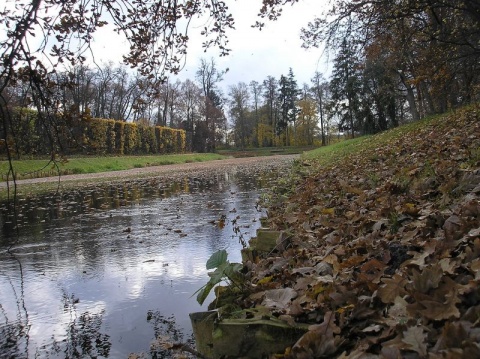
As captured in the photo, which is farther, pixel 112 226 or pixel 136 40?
pixel 112 226

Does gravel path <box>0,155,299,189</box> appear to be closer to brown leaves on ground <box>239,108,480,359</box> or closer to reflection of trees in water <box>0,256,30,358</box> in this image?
reflection of trees in water <box>0,256,30,358</box>

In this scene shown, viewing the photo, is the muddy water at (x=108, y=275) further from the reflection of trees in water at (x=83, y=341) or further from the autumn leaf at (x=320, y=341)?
the autumn leaf at (x=320, y=341)

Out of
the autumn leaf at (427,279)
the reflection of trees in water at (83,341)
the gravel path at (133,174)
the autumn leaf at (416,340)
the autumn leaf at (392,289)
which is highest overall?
the gravel path at (133,174)

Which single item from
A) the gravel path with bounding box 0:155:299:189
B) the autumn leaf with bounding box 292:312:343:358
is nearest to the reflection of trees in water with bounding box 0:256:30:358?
the autumn leaf with bounding box 292:312:343:358

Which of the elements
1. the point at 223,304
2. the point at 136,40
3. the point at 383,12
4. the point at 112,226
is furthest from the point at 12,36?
the point at 383,12

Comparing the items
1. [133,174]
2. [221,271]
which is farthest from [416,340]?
[133,174]

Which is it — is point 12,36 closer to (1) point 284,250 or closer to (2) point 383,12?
(1) point 284,250

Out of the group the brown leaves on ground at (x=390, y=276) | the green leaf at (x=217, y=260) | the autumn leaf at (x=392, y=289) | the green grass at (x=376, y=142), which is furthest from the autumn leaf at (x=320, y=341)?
the green grass at (x=376, y=142)

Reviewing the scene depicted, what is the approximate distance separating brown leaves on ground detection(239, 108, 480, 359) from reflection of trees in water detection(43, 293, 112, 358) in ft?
4.23

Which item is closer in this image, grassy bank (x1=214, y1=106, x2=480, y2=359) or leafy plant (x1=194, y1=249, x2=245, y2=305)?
grassy bank (x1=214, y1=106, x2=480, y2=359)

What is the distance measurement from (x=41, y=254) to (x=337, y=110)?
39.0 m

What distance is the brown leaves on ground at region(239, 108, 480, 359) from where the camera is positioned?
1.68 meters

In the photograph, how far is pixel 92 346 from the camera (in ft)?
10.2

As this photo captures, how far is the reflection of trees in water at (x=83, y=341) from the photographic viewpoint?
3.01 metres
